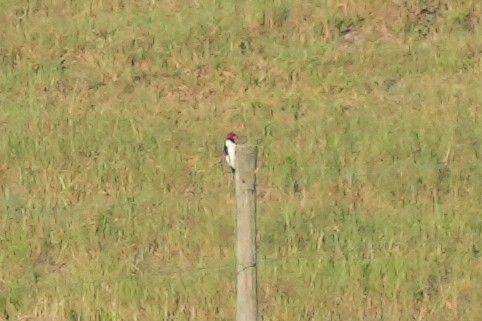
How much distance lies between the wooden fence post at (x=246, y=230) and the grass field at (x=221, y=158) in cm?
155

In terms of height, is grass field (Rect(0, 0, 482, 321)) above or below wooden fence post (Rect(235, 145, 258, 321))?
below

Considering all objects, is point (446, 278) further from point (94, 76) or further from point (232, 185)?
point (94, 76)

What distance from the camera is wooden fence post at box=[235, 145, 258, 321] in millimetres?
4980

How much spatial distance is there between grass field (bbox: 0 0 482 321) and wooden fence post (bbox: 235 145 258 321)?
155 centimetres

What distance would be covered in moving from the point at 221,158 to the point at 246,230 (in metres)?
4.57

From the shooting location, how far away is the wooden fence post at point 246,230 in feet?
16.3

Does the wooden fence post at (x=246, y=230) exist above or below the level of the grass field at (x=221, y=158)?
above

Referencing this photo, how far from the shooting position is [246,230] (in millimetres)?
5062

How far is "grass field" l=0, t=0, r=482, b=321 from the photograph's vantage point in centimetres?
703

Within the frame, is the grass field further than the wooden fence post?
Yes

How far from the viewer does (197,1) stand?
43.2 feet

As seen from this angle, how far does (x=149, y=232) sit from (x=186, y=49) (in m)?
4.46

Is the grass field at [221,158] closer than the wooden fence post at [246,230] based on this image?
No

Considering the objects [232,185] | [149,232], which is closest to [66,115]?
[232,185]
